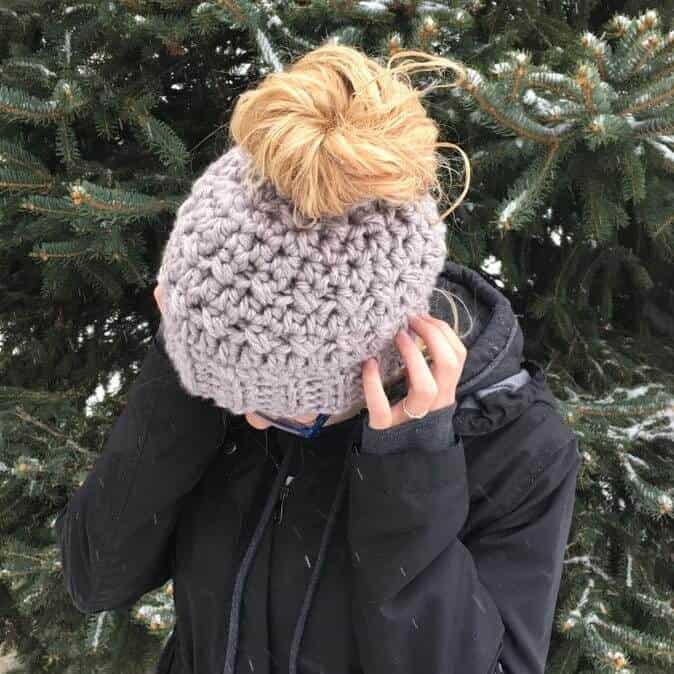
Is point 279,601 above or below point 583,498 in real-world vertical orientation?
above

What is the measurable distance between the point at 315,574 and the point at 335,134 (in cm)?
75

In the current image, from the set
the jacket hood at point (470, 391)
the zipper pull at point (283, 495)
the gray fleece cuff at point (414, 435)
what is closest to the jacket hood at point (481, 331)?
the jacket hood at point (470, 391)

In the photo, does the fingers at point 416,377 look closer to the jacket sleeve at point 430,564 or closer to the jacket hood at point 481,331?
the jacket sleeve at point 430,564

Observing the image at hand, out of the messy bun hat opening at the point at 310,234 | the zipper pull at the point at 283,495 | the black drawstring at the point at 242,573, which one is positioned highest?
the messy bun hat opening at the point at 310,234

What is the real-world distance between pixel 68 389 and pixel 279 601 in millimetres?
1310

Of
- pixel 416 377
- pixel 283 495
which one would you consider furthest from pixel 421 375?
pixel 283 495

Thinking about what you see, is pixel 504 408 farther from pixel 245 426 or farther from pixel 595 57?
pixel 595 57

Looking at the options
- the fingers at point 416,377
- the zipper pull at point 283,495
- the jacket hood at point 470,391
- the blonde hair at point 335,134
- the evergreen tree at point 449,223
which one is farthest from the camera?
the evergreen tree at point 449,223

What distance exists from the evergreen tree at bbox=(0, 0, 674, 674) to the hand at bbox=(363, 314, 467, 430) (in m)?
0.49

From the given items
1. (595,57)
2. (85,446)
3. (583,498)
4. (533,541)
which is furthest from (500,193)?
(85,446)

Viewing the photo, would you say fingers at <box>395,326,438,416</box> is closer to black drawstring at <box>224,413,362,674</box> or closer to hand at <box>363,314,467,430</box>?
hand at <box>363,314,467,430</box>

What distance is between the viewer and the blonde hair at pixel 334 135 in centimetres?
76

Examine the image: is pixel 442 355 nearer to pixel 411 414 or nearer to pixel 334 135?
pixel 411 414

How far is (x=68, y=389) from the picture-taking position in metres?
2.12
